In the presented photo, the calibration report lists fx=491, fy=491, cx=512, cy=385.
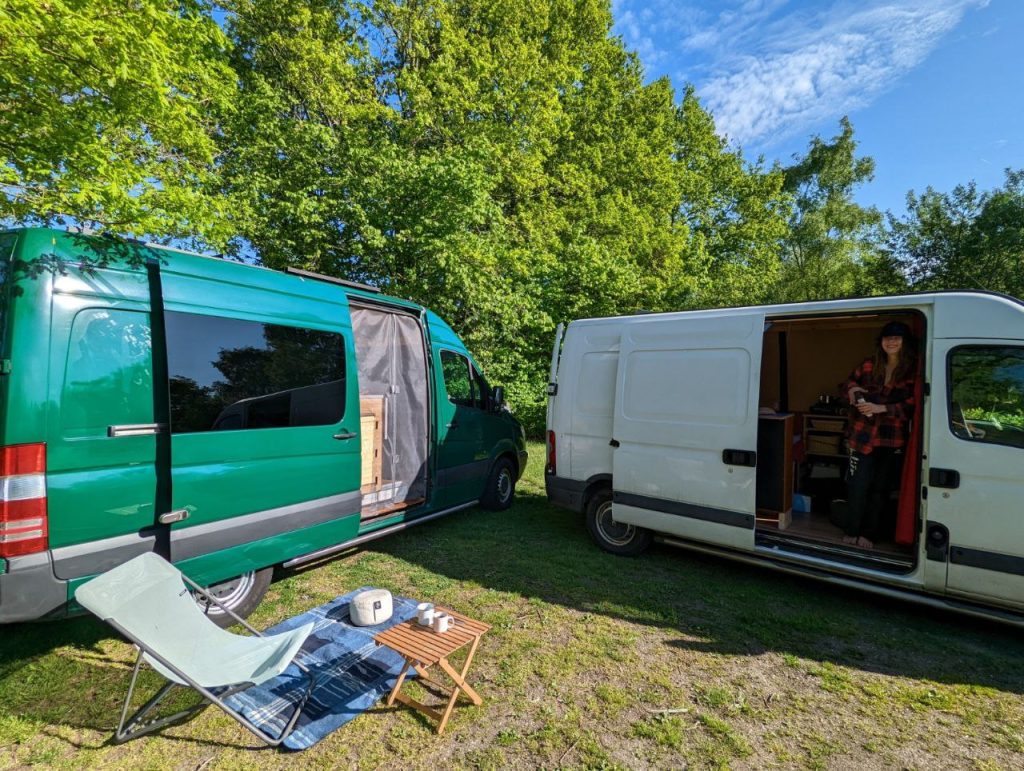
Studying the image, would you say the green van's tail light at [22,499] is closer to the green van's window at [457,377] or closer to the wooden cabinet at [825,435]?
the green van's window at [457,377]

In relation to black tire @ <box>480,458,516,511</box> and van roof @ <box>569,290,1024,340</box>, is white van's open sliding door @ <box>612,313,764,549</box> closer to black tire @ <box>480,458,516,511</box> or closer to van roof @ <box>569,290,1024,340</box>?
van roof @ <box>569,290,1024,340</box>

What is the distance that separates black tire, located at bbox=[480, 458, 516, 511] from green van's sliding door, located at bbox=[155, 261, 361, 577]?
2.55 m

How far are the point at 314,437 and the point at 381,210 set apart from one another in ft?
24.9

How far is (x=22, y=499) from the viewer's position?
8.29ft

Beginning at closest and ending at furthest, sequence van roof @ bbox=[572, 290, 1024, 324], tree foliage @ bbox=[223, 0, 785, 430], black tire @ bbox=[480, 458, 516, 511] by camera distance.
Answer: van roof @ bbox=[572, 290, 1024, 324] < black tire @ bbox=[480, 458, 516, 511] < tree foliage @ bbox=[223, 0, 785, 430]

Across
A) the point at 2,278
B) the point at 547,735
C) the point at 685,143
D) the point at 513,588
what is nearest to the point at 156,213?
the point at 2,278

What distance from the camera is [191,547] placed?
3.21 m

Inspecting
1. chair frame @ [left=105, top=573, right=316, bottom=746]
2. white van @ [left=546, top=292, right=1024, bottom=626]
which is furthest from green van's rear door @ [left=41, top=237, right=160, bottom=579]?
white van @ [left=546, top=292, right=1024, bottom=626]

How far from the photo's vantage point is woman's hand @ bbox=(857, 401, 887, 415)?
4.29 meters

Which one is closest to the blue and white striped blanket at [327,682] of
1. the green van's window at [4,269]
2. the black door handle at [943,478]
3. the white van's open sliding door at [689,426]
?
the green van's window at [4,269]

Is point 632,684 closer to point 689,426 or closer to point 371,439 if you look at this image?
point 689,426

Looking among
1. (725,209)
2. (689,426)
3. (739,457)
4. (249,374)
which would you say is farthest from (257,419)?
(725,209)

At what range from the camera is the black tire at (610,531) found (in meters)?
5.21

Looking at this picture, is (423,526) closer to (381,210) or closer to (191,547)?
(191,547)
